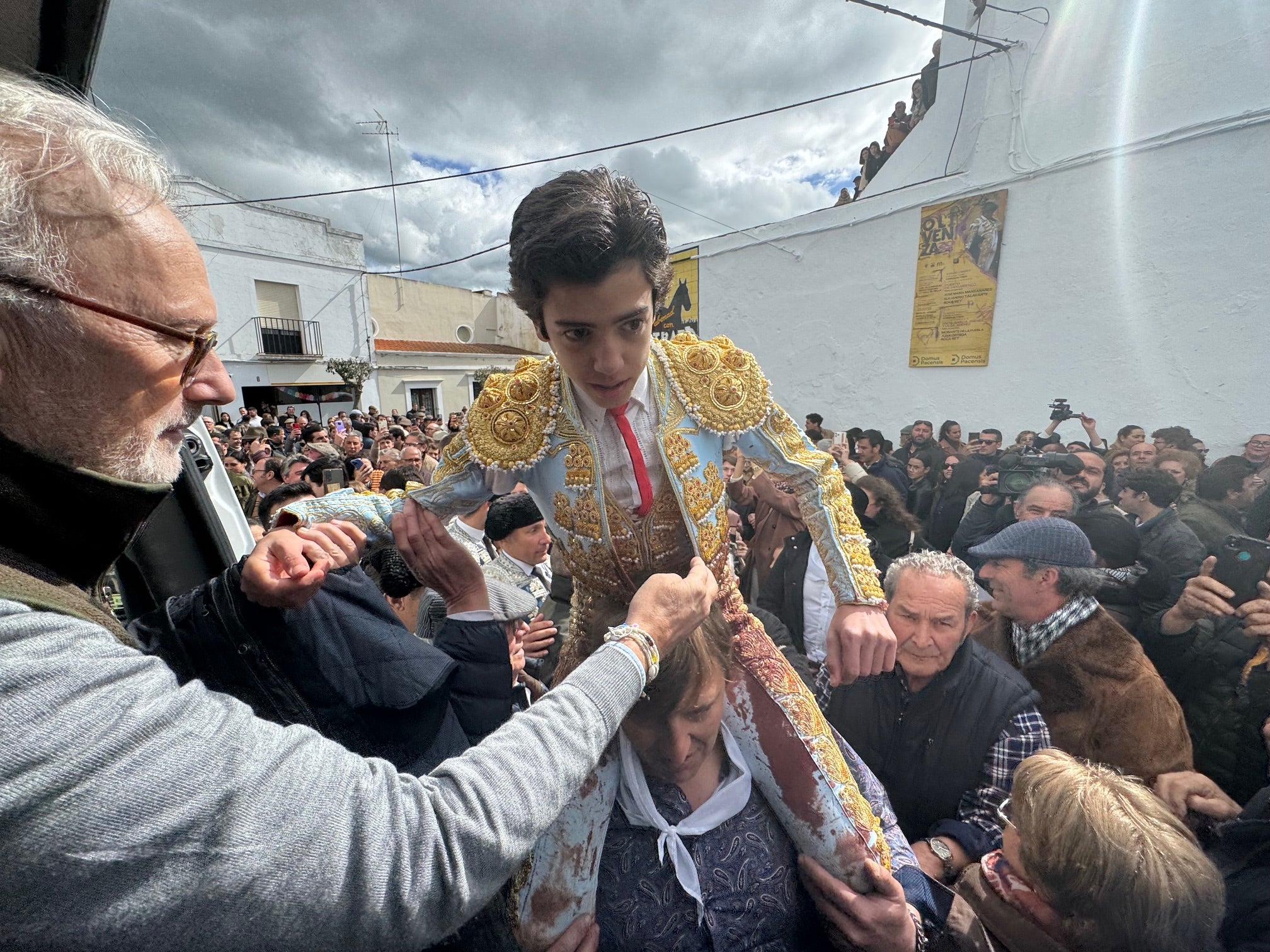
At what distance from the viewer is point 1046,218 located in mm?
7484

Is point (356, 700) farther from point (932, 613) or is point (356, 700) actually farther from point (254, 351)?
point (254, 351)

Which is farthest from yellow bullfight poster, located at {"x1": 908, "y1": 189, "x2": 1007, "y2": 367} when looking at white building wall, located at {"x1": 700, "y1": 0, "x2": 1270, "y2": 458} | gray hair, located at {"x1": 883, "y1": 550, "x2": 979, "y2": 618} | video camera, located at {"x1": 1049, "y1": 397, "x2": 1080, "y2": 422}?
gray hair, located at {"x1": 883, "y1": 550, "x2": 979, "y2": 618}

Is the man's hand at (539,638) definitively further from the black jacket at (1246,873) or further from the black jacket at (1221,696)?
the black jacket at (1221,696)

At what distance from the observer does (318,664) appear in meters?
1.22

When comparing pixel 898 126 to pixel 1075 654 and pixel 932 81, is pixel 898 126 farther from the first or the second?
pixel 1075 654

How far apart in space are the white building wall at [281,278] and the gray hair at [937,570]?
18.8 m

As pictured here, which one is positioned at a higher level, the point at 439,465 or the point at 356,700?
the point at 439,465

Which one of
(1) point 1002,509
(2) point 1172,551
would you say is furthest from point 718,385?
(1) point 1002,509

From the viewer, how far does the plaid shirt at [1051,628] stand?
2365 millimetres

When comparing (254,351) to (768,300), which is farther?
(254,351)

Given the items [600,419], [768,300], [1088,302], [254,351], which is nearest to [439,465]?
[600,419]

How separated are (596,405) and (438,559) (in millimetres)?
602

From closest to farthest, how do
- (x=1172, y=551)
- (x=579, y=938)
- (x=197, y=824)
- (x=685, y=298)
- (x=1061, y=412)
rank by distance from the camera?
1. (x=197, y=824)
2. (x=579, y=938)
3. (x=1172, y=551)
4. (x=1061, y=412)
5. (x=685, y=298)

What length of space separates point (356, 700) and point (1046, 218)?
31.0 feet
